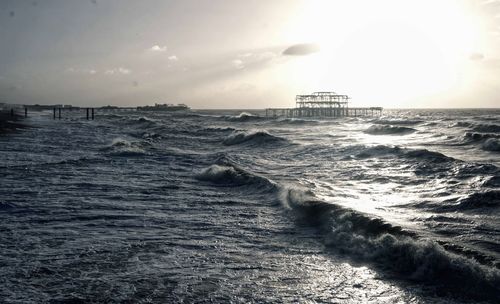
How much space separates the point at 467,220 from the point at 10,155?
22989mm

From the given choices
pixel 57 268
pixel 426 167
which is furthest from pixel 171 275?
pixel 426 167

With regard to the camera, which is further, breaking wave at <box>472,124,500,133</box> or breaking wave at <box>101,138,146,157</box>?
breaking wave at <box>472,124,500,133</box>

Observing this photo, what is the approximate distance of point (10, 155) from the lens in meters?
24.8

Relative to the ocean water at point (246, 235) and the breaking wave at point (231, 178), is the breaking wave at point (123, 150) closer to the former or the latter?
the ocean water at point (246, 235)

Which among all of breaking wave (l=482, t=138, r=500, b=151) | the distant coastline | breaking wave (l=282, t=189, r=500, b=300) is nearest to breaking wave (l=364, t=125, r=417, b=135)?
breaking wave (l=482, t=138, r=500, b=151)

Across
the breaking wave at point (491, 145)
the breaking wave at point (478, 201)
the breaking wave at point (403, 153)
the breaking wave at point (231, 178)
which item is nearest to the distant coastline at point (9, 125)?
the breaking wave at point (231, 178)

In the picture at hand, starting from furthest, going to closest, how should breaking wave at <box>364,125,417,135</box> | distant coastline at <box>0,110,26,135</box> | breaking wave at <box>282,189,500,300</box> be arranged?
breaking wave at <box>364,125,417,135</box> → distant coastline at <box>0,110,26,135</box> → breaking wave at <box>282,189,500,300</box>

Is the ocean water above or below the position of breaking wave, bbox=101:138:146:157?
below

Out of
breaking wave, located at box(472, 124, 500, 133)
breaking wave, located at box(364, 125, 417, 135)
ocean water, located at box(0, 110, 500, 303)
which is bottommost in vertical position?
ocean water, located at box(0, 110, 500, 303)

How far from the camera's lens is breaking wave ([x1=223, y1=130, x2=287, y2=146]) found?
39.6 meters

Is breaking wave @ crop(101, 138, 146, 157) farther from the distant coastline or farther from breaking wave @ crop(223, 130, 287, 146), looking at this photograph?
the distant coastline

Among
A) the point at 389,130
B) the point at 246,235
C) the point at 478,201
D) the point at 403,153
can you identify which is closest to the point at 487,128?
the point at 389,130

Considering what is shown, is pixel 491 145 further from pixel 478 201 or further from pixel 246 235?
pixel 246 235

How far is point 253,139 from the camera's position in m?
41.3
